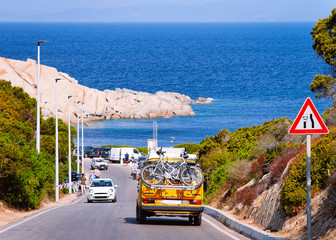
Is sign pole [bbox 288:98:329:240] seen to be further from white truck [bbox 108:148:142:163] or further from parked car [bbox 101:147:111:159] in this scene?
parked car [bbox 101:147:111:159]

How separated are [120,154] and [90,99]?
5090 centimetres

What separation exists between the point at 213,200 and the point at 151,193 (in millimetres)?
10643

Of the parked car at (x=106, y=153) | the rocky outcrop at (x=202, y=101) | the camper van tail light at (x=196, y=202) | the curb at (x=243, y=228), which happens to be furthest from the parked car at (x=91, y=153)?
the rocky outcrop at (x=202, y=101)

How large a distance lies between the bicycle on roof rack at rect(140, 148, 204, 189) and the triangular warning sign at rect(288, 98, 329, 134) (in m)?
5.76

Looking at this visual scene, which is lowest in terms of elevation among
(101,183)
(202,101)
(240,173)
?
(202,101)

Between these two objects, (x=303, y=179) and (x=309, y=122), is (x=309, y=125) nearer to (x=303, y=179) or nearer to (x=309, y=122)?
(x=309, y=122)

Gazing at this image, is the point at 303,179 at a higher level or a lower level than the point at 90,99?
higher

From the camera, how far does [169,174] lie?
59.9ft

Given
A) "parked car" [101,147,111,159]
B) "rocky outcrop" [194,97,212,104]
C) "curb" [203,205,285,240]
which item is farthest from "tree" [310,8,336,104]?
"rocky outcrop" [194,97,212,104]

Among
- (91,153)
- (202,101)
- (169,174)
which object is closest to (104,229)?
(169,174)

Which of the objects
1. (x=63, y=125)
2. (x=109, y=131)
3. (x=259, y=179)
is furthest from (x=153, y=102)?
(x=259, y=179)

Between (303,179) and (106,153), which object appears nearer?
(303,179)

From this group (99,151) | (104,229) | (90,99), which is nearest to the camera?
(104,229)

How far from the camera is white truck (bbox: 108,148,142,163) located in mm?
74562
